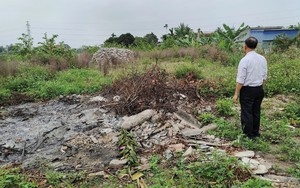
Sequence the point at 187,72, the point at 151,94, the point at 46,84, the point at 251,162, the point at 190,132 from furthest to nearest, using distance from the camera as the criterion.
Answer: the point at 46,84 → the point at 187,72 → the point at 151,94 → the point at 190,132 → the point at 251,162

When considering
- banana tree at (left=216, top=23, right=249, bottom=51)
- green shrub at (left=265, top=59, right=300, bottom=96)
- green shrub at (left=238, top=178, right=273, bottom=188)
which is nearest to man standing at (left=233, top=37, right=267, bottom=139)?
green shrub at (left=238, top=178, right=273, bottom=188)

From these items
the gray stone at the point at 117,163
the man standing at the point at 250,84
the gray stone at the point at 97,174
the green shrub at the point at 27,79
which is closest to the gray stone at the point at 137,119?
the gray stone at the point at 117,163

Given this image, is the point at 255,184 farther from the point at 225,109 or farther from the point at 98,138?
the point at 98,138

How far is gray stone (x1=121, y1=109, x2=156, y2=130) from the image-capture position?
466 centimetres

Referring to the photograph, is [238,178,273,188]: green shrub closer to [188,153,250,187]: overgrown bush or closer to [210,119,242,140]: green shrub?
[188,153,250,187]: overgrown bush

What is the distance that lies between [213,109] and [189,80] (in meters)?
1.96

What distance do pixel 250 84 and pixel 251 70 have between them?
0.23 m

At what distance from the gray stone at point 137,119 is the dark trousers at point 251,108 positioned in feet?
5.76

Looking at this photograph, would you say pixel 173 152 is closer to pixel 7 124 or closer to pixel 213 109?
pixel 213 109

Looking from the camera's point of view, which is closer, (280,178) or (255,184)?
(255,184)

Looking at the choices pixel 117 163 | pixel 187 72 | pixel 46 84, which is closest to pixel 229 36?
pixel 187 72

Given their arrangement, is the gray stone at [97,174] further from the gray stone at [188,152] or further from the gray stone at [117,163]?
the gray stone at [188,152]

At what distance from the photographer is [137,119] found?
4.75 m

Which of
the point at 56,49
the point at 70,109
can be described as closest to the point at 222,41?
the point at 56,49
